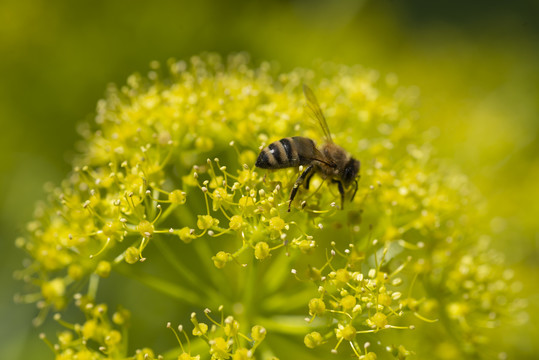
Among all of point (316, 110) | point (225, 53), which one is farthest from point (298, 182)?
point (225, 53)

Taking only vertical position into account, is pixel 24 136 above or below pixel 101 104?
above

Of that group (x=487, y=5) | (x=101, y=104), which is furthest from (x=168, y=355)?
(x=487, y=5)

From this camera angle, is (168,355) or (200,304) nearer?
(168,355)

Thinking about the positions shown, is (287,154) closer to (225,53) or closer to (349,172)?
(349,172)

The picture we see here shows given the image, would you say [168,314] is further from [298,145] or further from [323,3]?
[323,3]

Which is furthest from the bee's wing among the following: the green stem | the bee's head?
the green stem

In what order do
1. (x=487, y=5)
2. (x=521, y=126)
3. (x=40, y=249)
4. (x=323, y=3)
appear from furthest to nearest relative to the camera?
(x=487, y=5)
(x=323, y=3)
(x=521, y=126)
(x=40, y=249)

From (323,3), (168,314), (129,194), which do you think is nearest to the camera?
(129,194)
